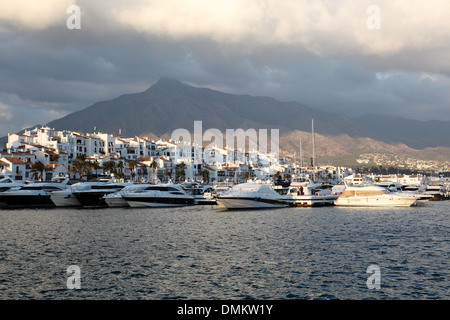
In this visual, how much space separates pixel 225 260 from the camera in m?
26.3

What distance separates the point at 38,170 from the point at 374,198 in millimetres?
84916

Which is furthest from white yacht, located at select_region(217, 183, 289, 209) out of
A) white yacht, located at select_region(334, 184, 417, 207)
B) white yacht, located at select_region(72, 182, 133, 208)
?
white yacht, located at select_region(72, 182, 133, 208)

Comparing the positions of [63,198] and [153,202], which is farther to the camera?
[63,198]

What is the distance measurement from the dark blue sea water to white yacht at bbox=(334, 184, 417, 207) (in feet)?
76.7

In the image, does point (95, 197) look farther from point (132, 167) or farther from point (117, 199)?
point (132, 167)

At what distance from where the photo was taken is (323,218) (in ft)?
169

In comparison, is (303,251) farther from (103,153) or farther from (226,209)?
(103,153)

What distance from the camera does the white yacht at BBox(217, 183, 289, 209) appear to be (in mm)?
63500

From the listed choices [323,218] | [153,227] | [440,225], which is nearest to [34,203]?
[153,227]

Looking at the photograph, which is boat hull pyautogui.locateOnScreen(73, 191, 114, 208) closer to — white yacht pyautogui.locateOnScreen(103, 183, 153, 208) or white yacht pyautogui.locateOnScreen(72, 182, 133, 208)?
white yacht pyautogui.locateOnScreen(72, 182, 133, 208)

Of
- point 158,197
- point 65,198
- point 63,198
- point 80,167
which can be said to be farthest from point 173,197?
point 80,167
